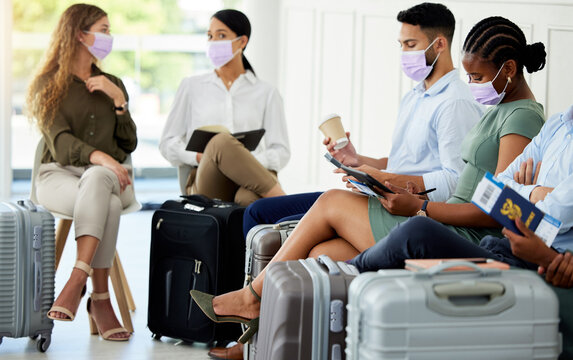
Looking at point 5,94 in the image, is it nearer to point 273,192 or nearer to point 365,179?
point 273,192

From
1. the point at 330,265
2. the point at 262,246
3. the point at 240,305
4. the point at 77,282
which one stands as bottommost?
the point at 77,282

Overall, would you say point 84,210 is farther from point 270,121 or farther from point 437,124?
point 437,124

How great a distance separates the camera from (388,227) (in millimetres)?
2445

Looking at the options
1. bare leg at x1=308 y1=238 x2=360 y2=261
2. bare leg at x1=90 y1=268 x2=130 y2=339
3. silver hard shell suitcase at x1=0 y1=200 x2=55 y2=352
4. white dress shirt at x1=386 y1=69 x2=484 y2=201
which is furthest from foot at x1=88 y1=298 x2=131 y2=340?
white dress shirt at x1=386 y1=69 x2=484 y2=201

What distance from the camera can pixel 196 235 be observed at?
313 centimetres

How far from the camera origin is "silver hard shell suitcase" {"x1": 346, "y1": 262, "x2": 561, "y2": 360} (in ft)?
5.67

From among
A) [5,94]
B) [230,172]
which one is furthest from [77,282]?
[5,94]

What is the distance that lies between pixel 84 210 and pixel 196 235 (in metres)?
0.47

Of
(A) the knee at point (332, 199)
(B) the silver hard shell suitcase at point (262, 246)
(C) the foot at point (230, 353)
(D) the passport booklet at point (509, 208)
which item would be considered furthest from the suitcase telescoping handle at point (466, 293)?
(C) the foot at point (230, 353)

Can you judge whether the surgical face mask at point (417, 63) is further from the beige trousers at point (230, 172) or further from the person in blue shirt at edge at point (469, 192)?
the beige trousers at point (230, 172)

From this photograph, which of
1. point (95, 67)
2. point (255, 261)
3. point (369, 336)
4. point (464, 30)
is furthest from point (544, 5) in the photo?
point (369, 336)

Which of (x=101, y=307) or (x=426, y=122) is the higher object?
(x=426, y=122)

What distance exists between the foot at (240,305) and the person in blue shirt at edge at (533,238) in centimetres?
36

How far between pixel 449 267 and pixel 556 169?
61 centimetres
